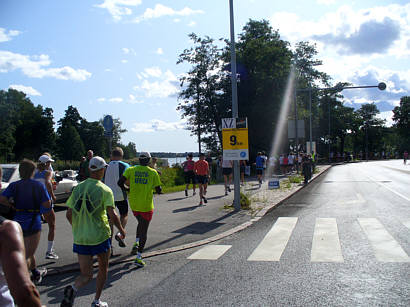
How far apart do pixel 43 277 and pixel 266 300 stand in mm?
3351

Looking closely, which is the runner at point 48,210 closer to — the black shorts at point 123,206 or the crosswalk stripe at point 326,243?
the black shorts at point 123,206

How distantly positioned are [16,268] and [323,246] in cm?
601

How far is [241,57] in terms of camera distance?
40188 mm

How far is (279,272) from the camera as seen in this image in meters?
5.37

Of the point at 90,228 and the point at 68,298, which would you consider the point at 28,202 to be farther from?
the point at 68,298

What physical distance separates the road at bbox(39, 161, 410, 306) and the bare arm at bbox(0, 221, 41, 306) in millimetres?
2808

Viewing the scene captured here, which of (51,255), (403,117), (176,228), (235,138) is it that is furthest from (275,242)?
(403,117)

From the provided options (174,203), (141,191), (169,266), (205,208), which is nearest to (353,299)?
(169,266)

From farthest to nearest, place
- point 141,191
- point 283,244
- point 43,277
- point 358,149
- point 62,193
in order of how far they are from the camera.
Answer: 1. point 358,149
2. point 62,193
3. point 283,244
4. point 141,191
5. point 43,277

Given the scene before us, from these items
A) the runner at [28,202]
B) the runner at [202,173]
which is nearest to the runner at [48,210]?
the runner at [28,202]

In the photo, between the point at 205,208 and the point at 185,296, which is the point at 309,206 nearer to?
the point at 205,208

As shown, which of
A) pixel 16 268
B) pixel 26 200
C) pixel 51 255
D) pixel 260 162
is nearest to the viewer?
pixel 16 268

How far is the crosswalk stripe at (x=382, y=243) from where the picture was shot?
5.91 metres

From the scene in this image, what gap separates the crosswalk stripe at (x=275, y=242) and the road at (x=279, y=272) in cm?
2
